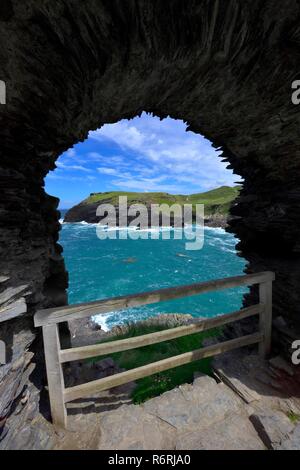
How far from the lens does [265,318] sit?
4805mm

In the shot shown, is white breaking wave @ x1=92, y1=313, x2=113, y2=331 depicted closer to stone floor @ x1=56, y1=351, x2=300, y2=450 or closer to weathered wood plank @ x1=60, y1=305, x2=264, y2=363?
stone floor @ x1=56, y1=351, x2=300, y2=450

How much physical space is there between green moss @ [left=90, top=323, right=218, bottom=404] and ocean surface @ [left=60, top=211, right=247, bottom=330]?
1521 cm

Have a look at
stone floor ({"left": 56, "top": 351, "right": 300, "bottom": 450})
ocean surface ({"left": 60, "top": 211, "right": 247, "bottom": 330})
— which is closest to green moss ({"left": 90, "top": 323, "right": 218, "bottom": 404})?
stone floor ({"left": 56, "top": 351, "right": 300, "bottom": 450})

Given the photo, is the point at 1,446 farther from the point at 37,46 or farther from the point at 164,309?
the point at 164,309

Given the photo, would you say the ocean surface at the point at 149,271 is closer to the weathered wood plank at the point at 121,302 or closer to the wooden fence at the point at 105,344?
the wooden fence at the point at 105,344

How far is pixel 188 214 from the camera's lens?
116 m

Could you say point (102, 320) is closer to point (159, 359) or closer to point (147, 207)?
point (159, 359)

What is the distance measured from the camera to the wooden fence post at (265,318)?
15.4ft

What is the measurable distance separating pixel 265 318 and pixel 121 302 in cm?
346

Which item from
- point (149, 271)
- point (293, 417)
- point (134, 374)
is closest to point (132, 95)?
point (134, 374)

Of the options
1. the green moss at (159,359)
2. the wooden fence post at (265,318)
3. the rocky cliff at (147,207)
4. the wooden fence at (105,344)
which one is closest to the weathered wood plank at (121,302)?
the wooden fence at (105,344)

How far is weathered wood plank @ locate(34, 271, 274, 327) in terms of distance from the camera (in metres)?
3.15

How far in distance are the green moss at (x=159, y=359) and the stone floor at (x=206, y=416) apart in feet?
1.62
